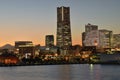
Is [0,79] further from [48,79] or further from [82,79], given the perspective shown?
[82,79]

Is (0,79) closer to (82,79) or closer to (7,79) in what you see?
(7,79)

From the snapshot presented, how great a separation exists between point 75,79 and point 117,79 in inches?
395

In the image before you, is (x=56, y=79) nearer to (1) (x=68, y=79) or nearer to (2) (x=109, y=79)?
(1) (x=68, y=79)

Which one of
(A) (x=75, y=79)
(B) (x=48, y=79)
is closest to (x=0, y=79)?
(B) (x=48, y=79)

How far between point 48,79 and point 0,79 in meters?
10.9

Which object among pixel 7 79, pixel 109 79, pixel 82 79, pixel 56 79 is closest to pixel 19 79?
pixel 7 79

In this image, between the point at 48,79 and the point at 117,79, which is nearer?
the point at 117,79

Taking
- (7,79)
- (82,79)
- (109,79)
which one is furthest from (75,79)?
(7,79)

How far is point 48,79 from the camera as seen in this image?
93.2m

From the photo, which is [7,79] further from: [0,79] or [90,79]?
[90,79]

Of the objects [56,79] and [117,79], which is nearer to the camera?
[117,79]

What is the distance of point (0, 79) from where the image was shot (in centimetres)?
9156

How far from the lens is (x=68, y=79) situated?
91438 mm

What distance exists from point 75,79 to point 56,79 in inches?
172
